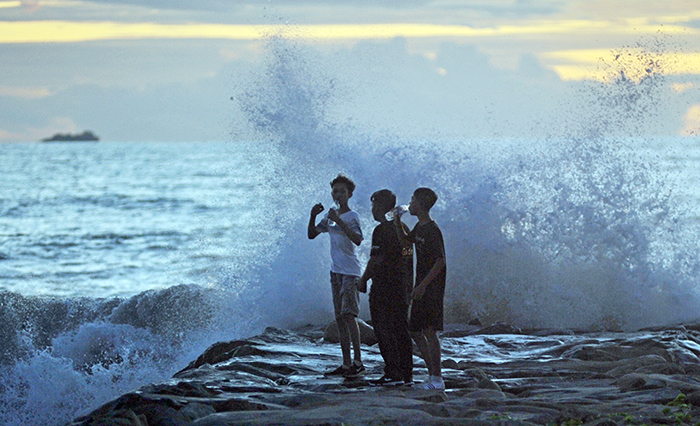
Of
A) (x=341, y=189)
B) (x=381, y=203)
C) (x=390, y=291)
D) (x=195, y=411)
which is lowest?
(x=195, y=411)

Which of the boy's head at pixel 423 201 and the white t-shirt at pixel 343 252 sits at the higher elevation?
the boy's head at pixel 423 201

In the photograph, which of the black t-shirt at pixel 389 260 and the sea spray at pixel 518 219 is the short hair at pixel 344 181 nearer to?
the black t-shirt at pixel 389 260

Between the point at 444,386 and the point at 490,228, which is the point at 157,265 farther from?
the point at 444,386

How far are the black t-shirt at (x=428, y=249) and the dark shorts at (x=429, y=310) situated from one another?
0.25 ft

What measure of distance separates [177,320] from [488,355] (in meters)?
A: 5.16

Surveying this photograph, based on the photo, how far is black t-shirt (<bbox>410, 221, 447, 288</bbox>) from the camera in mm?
5777

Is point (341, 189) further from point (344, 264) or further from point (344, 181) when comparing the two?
point (344, 264)

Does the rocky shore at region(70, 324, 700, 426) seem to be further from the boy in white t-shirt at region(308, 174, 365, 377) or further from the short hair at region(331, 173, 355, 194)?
the short hair at region(331, 173, 355, 194)

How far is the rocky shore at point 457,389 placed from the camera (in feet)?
16.4

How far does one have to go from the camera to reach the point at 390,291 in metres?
6.09

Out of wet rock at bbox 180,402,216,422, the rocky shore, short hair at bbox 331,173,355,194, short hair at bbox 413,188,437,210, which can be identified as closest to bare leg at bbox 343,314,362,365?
the rocky shore

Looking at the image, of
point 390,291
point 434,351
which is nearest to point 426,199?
point 390,291

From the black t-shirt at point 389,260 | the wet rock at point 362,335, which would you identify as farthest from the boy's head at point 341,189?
the wet rock at point 362,335

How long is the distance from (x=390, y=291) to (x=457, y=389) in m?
0.89
